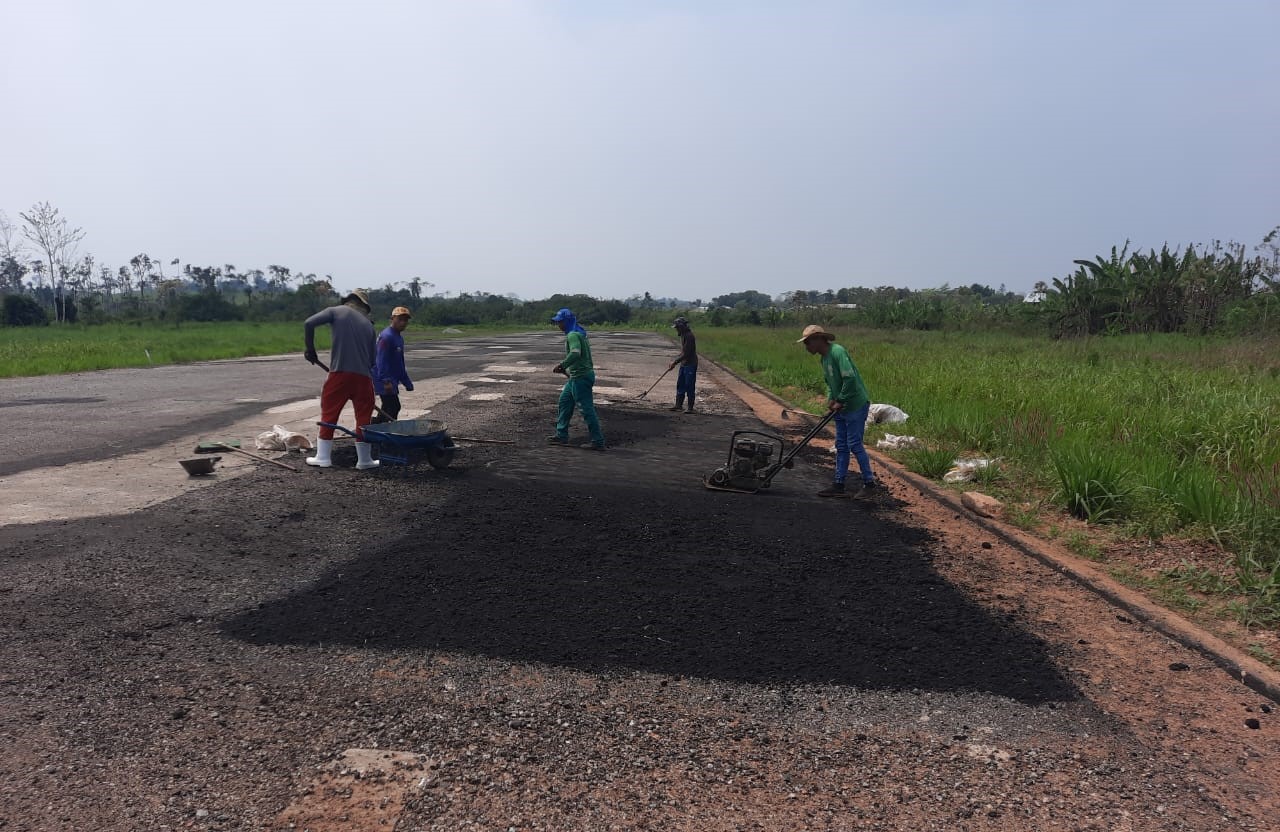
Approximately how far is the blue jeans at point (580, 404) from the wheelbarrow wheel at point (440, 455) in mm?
1853

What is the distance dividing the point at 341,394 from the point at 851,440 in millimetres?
5089

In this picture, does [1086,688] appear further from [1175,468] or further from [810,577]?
[1175,468]

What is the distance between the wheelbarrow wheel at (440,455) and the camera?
25.6 ft

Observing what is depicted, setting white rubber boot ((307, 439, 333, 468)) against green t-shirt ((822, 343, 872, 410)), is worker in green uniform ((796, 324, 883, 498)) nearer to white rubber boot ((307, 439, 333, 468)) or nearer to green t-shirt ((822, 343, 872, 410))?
green t-shirt ((822, 343, 872, 410))

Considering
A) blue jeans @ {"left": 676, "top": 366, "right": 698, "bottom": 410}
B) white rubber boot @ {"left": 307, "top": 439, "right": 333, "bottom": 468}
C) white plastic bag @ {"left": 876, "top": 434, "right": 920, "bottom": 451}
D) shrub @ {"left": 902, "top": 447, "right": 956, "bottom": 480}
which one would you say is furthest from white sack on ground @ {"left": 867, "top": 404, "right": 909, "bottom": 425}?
white rubber boot @ {"left": 307, "top": 439, "right": 333, "bottom": 468}

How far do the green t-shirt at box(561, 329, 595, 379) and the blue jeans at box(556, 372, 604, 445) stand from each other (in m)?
0.09

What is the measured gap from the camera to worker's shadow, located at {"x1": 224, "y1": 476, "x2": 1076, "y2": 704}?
12.1 ft

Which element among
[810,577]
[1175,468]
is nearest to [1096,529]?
[1175,468]

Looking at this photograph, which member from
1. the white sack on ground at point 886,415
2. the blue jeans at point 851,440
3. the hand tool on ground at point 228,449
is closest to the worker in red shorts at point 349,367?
the hand tool on ground at point 228,449

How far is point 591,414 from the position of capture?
9.33 metres

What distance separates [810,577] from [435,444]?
4237mm

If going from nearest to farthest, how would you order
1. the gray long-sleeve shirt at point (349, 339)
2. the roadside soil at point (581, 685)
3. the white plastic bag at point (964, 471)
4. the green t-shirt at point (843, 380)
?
the roadside soil at point (581, 685) → the green t-shirt at point (843, 380) → the gray long-sleeve shirt at point (349, 339) → the white plastic bag at point (964, 471)

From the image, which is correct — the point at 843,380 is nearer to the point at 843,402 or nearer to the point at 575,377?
the point at 843,402

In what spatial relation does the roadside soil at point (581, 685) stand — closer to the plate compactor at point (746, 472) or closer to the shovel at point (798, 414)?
the plate compactor at point (746, 472)
